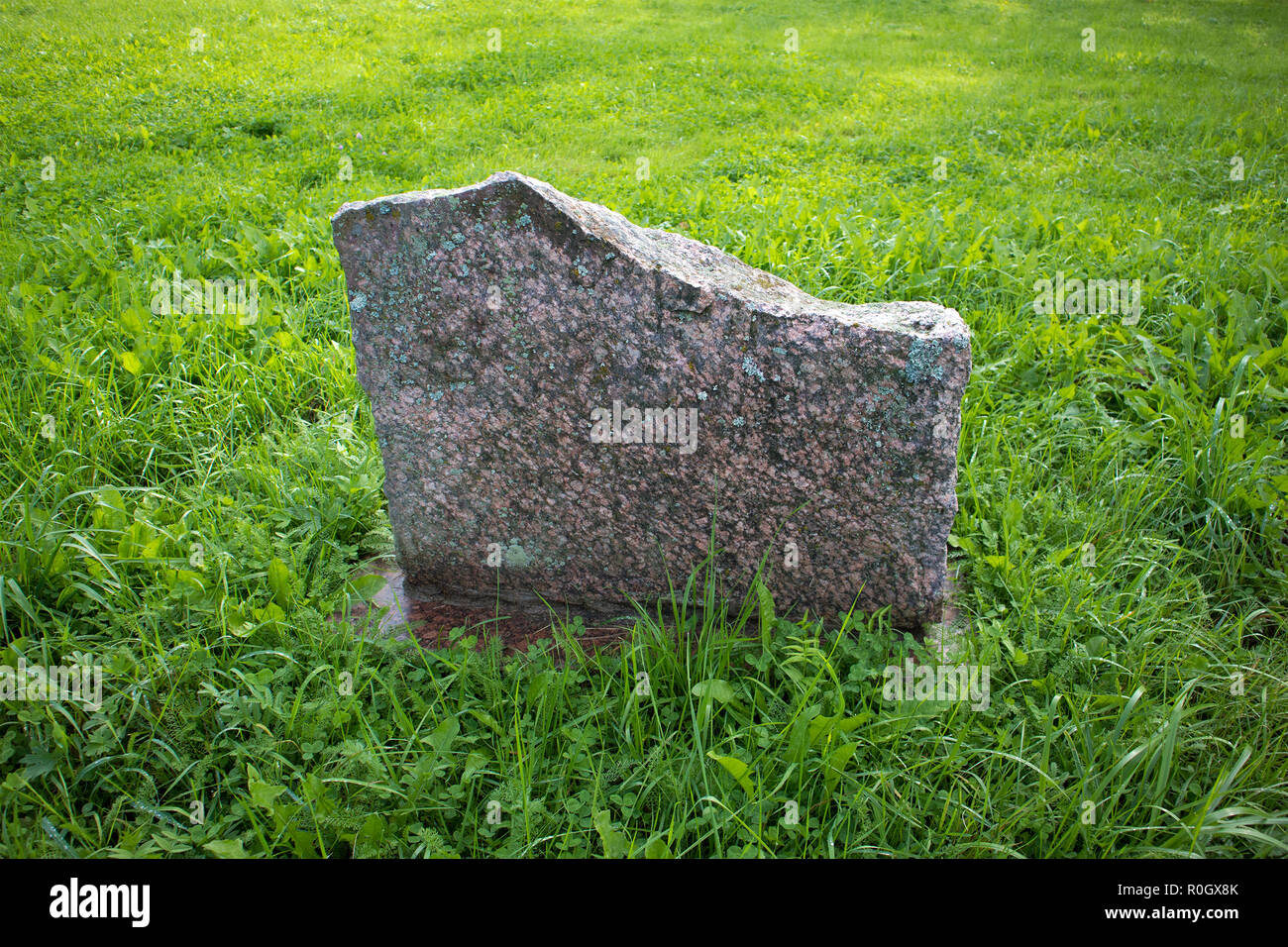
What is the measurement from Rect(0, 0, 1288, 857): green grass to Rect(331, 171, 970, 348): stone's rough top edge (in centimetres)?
94

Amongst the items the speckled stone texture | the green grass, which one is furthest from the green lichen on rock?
the green grass

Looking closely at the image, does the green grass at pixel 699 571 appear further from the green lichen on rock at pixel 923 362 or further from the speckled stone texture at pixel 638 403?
the green lichen on rock at pixel 923 362

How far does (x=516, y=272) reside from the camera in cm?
260

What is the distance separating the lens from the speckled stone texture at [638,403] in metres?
Result: 2.53

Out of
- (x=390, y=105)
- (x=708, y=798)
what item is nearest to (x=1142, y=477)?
(x=708, y=798)

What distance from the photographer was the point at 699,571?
9.56 ft

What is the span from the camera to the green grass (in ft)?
7.73

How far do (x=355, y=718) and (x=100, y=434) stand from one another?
2.07 metres

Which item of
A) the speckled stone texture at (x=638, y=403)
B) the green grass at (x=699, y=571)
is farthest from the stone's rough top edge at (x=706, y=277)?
the green grass at (x=699, y=571)

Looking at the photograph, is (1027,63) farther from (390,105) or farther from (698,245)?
(698,245)

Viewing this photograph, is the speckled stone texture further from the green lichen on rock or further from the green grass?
the green grass

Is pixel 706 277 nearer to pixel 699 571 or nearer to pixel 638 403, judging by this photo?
pixel 638 403

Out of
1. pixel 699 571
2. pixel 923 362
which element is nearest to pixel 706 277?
pixel 923 362

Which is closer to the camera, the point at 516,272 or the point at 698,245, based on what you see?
the point at 516,272
